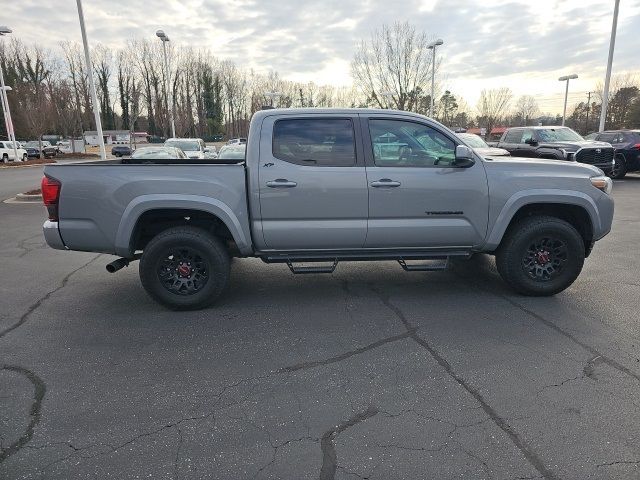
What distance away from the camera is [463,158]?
14.2 feet

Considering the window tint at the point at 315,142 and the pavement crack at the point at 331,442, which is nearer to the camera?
the pavement crack at the point at 331,442

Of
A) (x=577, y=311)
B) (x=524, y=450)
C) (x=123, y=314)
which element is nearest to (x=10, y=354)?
(x=123, y=314)

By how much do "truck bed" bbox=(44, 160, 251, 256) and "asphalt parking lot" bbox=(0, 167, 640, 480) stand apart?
0.90m

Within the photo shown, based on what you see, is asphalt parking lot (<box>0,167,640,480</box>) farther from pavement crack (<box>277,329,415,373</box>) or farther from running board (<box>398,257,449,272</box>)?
running board (<box>398,257,449,272</box>)

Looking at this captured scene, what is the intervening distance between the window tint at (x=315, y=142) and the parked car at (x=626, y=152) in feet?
50.5

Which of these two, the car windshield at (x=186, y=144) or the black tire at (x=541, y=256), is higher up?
the car windshield at (x=186, y=144)

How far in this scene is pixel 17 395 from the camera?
9.86 feet

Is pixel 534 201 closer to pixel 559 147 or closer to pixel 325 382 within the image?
pixel 325 382

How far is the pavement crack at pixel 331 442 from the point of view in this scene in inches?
90.7

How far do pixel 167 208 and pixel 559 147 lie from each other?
13.4 m

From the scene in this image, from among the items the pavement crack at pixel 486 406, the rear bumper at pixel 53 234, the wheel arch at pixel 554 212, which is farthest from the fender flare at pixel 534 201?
the rear bumper at pixel 53 234

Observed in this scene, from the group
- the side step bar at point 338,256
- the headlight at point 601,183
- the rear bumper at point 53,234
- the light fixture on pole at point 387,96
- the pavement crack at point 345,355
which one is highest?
the light fixture on pole at point 387,96

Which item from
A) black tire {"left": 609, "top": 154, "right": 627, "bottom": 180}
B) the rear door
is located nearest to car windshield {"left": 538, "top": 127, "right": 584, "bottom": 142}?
black tire {"left": 609, "top": 154, "right": 627, "bottom": 180}

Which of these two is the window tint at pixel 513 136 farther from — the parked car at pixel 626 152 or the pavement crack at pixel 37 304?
the pavement crack at pixel 37 304
